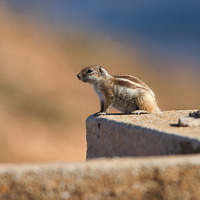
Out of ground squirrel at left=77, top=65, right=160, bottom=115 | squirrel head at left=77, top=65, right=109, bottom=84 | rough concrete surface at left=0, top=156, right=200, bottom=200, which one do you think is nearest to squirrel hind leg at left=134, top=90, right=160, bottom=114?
ground squirrel at left=77, top=65, right=160, bottom=115

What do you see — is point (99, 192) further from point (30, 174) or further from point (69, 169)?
point (30, 174)

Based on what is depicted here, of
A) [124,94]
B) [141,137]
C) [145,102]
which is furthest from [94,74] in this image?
[141,137]

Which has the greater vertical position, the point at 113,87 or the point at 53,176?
the point at 113,87

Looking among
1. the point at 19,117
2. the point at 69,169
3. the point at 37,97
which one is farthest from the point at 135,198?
the point at 37,97

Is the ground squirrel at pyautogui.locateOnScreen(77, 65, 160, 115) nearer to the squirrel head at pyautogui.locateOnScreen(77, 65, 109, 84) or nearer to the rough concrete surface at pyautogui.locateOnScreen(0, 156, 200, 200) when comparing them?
the squirrel head at pyautogui.locateOnScreen(77, 65, 109, 84)

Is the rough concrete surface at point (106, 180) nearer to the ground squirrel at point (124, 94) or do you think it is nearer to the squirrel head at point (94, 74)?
the ground squirrel at point (124, 94)

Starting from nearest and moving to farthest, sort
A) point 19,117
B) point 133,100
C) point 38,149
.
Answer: point 133,100 → point 38,149 → point 19,117

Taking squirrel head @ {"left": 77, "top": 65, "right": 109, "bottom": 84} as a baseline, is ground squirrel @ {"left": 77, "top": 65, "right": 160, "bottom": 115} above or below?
below
